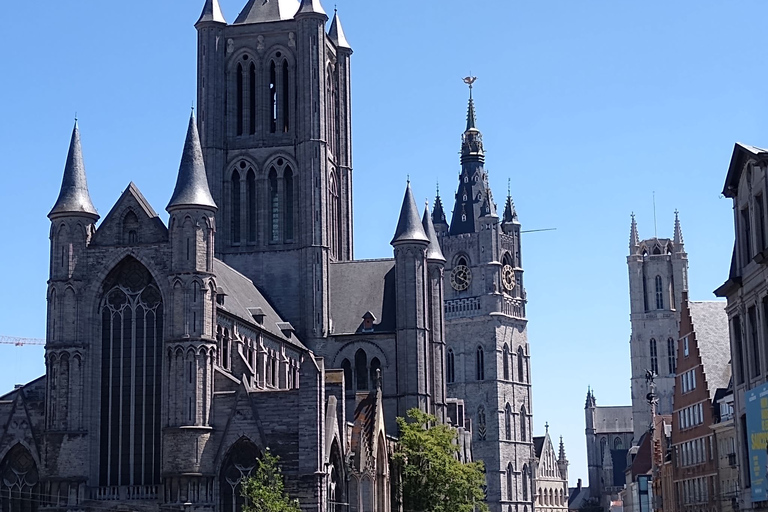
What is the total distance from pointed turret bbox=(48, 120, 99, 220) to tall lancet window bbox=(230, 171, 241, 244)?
18.7 m

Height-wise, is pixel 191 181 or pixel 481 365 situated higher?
pixel 481 365

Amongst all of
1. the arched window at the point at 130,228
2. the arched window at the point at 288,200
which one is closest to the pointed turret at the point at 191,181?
the arched window at the point at 130,228

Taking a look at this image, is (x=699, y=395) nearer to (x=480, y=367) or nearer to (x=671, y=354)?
(x=480, y=367)

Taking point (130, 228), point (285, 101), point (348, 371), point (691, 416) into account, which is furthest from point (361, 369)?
point (130, 228)

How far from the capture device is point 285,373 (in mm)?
75062

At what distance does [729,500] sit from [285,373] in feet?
83.5

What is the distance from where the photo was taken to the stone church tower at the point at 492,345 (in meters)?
145

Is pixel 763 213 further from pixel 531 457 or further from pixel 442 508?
pixel 531 457

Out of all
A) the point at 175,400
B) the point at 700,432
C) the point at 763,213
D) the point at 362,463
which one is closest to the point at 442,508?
the point at 362,463

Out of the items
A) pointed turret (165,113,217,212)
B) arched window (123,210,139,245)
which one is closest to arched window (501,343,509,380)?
pointed turret (165,113,217,212)

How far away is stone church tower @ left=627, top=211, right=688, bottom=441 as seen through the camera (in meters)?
177

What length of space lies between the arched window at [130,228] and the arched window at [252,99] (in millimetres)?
22235

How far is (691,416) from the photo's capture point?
226ft

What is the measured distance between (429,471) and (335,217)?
19.9 m
